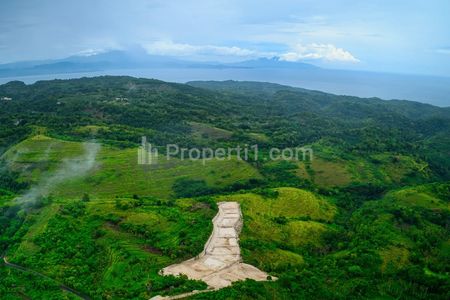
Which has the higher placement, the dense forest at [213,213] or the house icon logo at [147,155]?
the house icon logo at [147,155]

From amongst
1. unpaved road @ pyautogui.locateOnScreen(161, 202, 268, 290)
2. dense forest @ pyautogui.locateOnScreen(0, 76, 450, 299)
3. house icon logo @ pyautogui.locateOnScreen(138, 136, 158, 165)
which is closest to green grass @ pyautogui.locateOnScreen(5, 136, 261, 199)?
dense forest @ pyautogui.locateOnScreen(0, 76, 450, 299)

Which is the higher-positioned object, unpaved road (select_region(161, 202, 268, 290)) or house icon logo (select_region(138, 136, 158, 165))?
house icon logo (select_region(138, 136, 158, 165))

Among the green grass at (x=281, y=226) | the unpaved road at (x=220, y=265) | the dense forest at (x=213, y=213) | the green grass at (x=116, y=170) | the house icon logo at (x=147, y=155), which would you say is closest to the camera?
the unpaved road at (x=220, y=265)

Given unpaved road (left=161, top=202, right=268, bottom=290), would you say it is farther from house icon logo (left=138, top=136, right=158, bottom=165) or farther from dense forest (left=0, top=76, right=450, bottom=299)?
house icon logo (left=138, top=136, right=158, bottom=165)

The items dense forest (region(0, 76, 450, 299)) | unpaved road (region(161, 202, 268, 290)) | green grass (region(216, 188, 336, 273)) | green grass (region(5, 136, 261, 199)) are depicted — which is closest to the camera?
unpaved road (region(161, 202, 268, 290))

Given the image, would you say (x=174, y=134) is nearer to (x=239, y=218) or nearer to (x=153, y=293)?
(x=239, y=218)

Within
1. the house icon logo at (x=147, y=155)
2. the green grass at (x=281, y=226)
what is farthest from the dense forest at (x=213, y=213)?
the house icon logo at (x=147, y=155)

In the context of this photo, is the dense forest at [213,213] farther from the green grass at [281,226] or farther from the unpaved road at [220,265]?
the unpaved road at [220,265]
